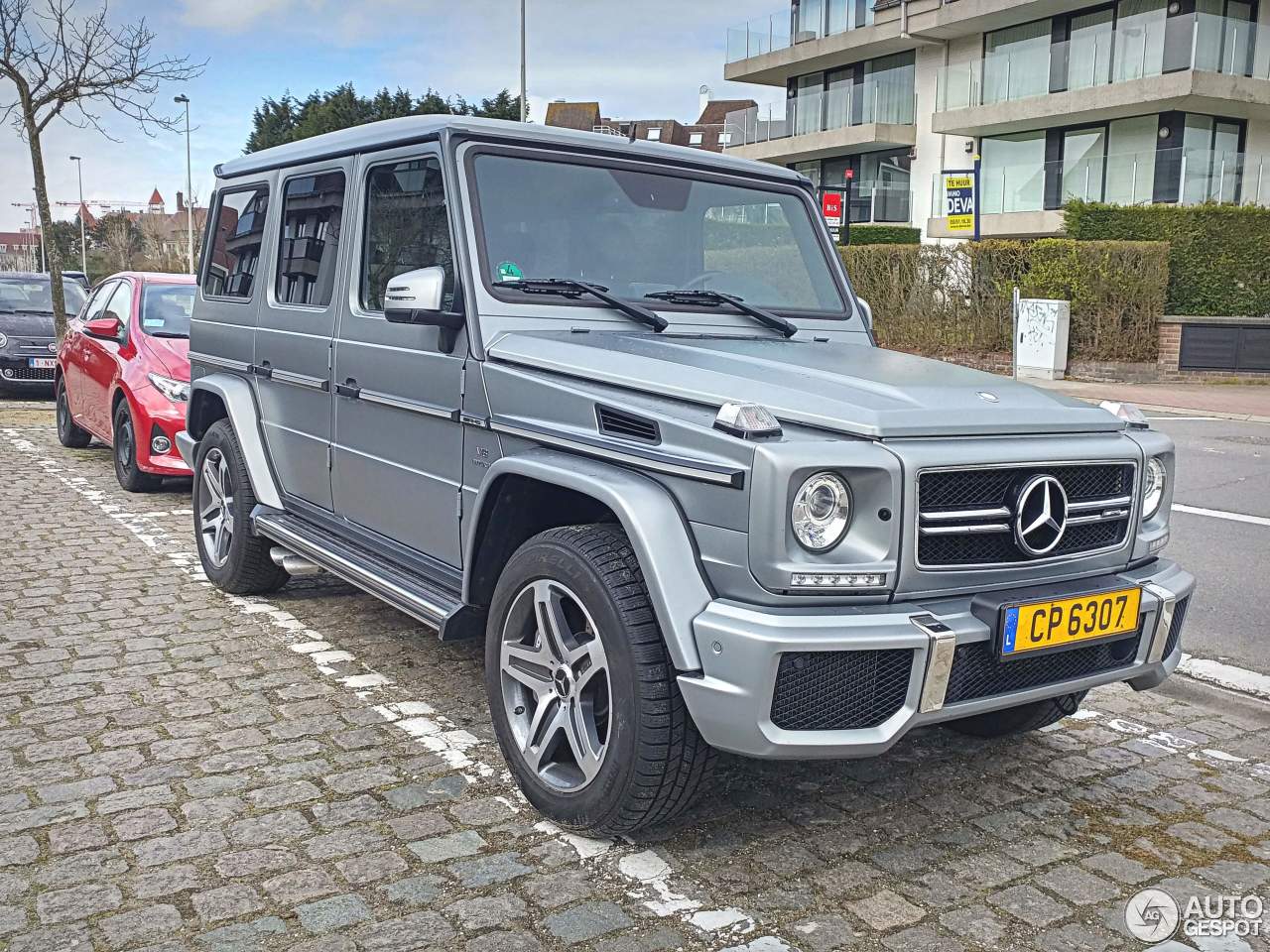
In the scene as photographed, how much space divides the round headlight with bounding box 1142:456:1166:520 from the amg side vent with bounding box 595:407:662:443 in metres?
1.63

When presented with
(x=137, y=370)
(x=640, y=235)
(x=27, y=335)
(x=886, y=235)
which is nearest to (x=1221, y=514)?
(x=640, y=235)

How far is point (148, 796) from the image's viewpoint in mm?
3762

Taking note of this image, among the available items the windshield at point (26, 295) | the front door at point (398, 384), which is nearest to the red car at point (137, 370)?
the front door at point (398, 384)

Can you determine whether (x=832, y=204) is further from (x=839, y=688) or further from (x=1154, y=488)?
(x=839, y=688)

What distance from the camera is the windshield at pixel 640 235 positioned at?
4273 mm

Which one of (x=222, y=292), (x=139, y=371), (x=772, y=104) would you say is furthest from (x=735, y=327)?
(x=772, y=104)

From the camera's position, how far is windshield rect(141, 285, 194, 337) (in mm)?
9680

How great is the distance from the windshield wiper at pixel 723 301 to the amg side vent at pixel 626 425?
1016mm

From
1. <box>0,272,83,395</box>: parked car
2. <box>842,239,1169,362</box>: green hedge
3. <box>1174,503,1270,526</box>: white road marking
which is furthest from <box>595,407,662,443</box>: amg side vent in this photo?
<box>842,239,1169,362</box>: green hedge

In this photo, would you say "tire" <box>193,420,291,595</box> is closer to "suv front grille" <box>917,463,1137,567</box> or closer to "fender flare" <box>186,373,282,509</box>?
"fender flare" <box>186,373,282,509</box>

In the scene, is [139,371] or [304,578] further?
[139,371]

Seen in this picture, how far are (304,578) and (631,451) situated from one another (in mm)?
3811

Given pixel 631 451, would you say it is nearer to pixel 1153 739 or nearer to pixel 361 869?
pixel 361 869

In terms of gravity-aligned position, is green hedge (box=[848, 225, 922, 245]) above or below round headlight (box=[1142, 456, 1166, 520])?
above
